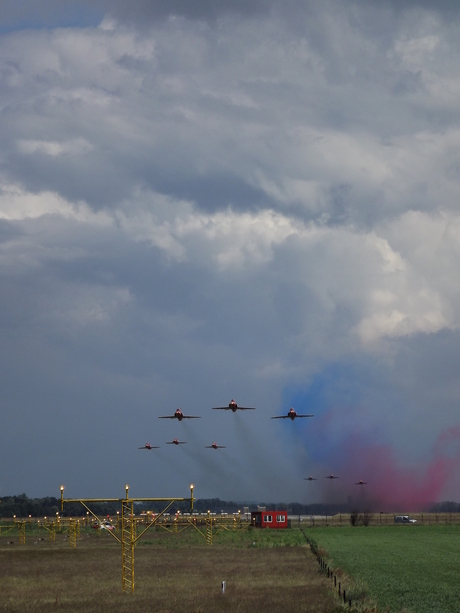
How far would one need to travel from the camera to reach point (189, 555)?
82.8 metres

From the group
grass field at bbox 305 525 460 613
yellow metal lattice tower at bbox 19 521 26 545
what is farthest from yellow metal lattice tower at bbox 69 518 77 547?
grass field at bbox 305 525 460 613

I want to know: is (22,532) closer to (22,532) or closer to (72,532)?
(22,532)

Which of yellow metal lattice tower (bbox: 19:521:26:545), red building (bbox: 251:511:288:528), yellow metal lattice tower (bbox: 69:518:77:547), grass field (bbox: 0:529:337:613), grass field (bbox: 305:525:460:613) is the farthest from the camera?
red building (bbox: 251:511:288:528)

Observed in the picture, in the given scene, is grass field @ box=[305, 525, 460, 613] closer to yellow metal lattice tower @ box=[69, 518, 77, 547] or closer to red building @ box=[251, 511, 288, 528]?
yellow metal lattice tower @ box=[69, 518, 77, 547]

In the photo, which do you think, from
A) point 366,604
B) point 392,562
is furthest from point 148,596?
point 392,562

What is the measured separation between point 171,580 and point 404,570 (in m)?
20.2

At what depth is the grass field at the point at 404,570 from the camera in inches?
1826

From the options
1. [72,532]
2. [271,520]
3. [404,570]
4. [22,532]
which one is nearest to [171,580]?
[404,570]

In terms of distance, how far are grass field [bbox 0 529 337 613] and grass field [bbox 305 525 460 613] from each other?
320 centimetres

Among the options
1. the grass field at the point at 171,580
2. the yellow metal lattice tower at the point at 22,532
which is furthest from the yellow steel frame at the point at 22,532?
the grass field at the point at 171,580

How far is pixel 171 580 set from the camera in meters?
57.2


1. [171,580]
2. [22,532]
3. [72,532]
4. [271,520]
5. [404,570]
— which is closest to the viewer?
[171,580]

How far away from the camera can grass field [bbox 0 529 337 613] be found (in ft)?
143

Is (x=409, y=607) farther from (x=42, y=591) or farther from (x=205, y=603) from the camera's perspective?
(x=42, y=591)
